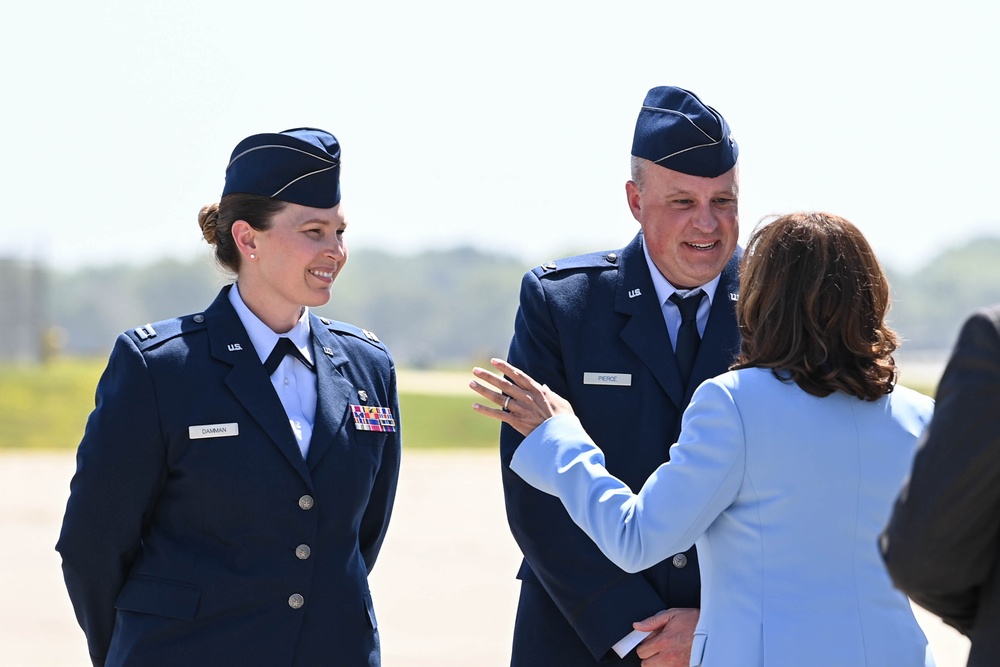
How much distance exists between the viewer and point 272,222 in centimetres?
332

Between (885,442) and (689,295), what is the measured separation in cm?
99

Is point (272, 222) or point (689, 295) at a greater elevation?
point (272, 222)

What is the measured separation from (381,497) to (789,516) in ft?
4.41

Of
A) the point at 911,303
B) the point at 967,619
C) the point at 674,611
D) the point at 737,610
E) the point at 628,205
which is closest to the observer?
the point at 967,619

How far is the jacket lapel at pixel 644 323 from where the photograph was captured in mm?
3350

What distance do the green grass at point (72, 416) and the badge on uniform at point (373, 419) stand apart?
1980cm

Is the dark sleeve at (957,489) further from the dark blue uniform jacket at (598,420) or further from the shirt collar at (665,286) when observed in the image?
the shirt collar at (665,286)

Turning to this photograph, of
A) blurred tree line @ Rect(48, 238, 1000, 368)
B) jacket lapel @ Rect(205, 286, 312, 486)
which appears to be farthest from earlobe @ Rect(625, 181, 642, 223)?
blurred tree line @ Rect(48, 238, 1000, 368)

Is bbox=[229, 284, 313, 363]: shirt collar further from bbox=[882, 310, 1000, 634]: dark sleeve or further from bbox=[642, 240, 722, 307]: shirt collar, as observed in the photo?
bbox=[882, 310, 1000, 634]: dark sleeve

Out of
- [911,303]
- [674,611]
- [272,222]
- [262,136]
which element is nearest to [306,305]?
[272,222]

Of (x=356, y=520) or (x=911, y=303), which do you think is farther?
(x=911, y=303)

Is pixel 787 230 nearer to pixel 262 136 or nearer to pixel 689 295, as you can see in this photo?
pixel 689 295

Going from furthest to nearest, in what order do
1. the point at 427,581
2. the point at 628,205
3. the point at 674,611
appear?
the point at 427,581 < the point at 628,205 < the point at 674,611

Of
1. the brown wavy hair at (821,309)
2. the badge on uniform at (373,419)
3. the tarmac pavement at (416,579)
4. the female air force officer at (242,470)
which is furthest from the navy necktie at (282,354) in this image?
the tarmac pavement at (416,579)
